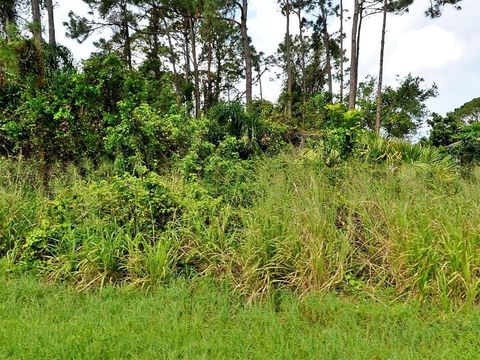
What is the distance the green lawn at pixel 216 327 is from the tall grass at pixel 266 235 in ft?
0.74

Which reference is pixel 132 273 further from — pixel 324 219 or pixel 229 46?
pixel 229 46

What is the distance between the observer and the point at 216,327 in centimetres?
259

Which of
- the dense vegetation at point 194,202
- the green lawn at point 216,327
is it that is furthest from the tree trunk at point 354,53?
the green lawn at point 216,327

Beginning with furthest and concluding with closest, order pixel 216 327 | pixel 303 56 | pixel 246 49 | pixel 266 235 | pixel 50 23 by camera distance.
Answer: pixel 303 56, pixel 246 49, pixel 50 23, pixel 266 235, pixel 216 327

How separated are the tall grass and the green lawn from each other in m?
0.22

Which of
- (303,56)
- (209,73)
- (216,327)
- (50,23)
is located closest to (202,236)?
(216,327)

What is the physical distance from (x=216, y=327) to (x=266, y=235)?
1.02 meters

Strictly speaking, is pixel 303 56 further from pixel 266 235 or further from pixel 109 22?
pixel 266 235

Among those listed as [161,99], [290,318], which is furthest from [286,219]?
[161,99]

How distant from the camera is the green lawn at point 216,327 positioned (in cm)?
226

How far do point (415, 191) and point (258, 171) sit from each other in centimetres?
194

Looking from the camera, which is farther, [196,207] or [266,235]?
[196,207]

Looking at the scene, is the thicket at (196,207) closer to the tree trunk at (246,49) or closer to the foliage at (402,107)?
the tree trunk at (246,49)

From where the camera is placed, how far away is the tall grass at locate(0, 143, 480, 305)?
3045mm
